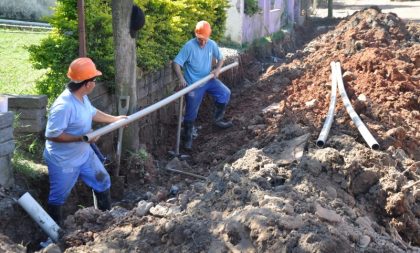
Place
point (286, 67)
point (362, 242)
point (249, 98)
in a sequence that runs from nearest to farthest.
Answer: point (362, 242) → point (249, 98) → point (286, 67)

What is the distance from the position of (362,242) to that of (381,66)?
7.01 m

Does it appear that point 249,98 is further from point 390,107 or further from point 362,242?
point 362,242

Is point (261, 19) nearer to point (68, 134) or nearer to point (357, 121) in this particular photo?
point (357, 121)

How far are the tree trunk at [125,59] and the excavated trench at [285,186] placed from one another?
34 cm

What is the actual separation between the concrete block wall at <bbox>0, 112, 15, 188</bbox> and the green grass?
189 cm

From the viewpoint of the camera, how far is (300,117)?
29.7ft

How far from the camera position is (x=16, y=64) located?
36.4 feet

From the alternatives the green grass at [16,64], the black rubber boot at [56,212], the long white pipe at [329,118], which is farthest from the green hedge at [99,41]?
the long white pipe at [329,118]

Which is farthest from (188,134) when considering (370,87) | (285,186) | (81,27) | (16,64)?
(285,186)

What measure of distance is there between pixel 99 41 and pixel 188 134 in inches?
87.2

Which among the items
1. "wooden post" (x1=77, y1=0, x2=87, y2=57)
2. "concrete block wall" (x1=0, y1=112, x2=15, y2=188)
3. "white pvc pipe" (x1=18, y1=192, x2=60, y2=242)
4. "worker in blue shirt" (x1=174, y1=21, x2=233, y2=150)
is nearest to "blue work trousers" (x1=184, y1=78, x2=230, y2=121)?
"worker in blue shirt" (x1=174, y1=21, x2=233, y2=150)

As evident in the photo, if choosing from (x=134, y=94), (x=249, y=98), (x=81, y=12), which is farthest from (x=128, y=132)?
(x=249, y=98)

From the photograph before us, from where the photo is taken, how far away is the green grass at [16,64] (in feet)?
29.2

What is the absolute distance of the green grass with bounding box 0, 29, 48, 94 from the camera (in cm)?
890
